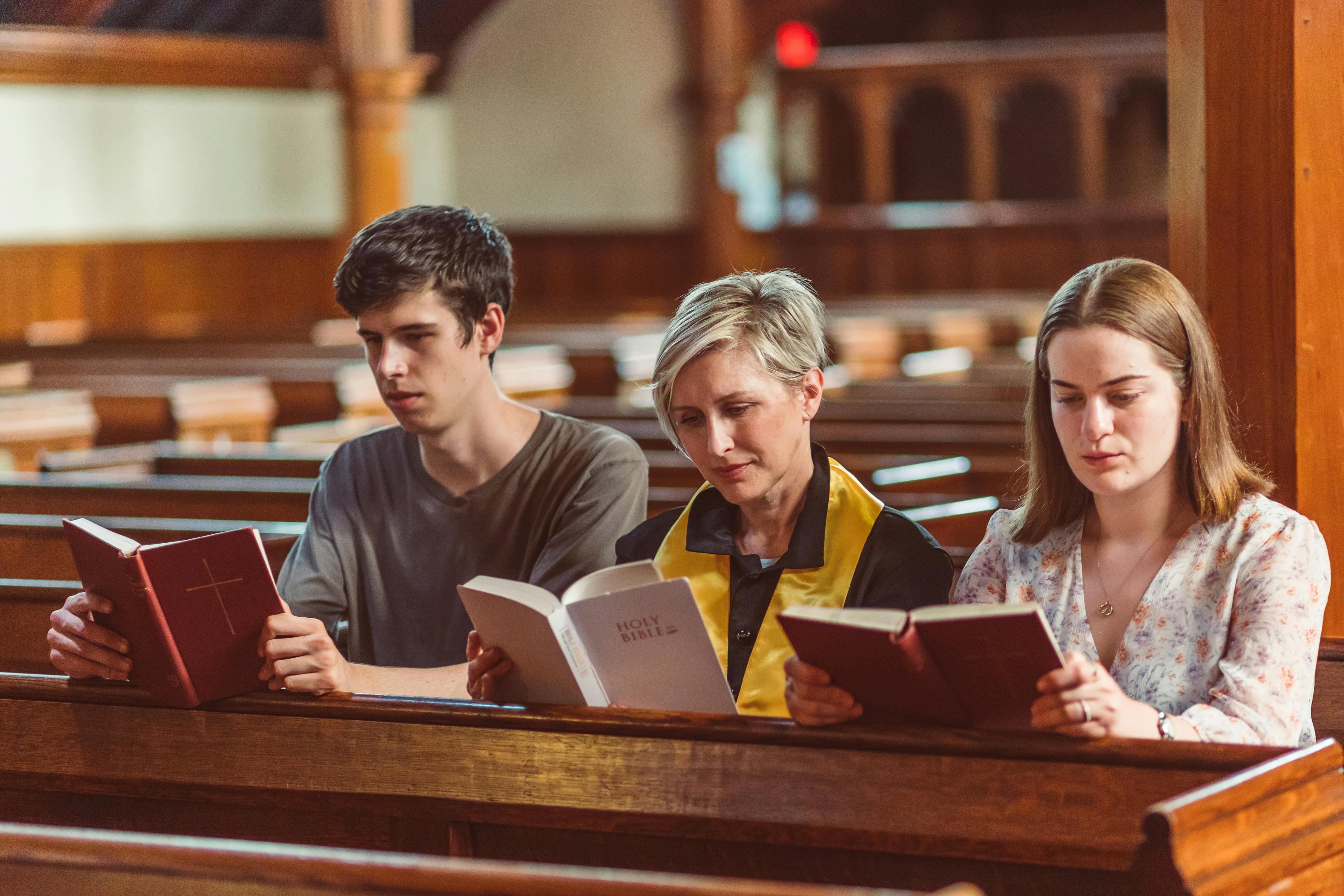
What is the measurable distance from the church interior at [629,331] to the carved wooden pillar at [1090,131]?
28 mm

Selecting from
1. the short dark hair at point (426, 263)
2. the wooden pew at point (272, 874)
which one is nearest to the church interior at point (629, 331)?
the wooden pew at point (272, 874)

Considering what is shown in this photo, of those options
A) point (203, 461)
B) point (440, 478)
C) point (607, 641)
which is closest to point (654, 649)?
point (607, 641)

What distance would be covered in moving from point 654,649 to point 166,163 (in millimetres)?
9625

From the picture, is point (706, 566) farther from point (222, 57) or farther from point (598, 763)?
point (222, 57)

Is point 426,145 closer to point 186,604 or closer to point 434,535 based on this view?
point 434,535

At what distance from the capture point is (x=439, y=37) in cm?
1164

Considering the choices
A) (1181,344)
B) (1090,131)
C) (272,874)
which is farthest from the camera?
(1090,131)

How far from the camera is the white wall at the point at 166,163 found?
31.8 ft

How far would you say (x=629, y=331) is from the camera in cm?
745

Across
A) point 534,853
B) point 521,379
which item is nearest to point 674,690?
point 534,853

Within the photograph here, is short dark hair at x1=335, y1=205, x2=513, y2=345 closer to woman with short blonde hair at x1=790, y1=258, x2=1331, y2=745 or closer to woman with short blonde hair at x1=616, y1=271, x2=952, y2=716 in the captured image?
woman with short blonde hair at x1=616, y1=271, x2=952, y2=716

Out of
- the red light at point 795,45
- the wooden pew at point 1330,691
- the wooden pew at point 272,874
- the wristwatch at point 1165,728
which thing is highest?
the red light at point 795,45

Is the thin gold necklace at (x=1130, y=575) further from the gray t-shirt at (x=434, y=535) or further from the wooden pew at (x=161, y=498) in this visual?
the wooden pew at (x=161, y=498)

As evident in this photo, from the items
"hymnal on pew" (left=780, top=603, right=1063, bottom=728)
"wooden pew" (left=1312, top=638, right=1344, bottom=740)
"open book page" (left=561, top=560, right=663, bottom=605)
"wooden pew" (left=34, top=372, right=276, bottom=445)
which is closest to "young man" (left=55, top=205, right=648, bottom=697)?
"open book page" (left=561, top=560, right=663, bottom=605)
